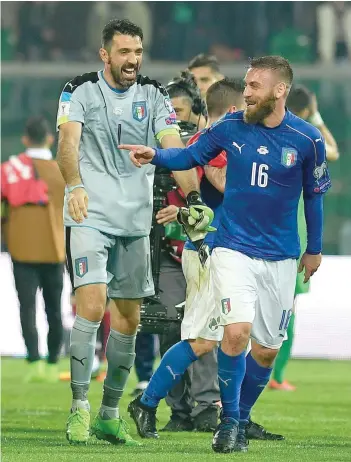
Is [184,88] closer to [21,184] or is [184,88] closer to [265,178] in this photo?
[265,178]

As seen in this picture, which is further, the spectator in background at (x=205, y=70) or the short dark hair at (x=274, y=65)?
the spectator in background at (x=205, y=70)

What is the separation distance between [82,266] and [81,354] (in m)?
0.46

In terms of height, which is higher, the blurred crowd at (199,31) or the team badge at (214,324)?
the blurred crowd at (199,31)

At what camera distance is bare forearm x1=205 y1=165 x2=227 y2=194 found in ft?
27.0

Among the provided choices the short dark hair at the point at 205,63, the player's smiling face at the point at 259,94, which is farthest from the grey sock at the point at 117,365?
the short dark hair at the point at 205,63

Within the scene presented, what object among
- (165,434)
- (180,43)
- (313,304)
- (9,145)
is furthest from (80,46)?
(165,434)

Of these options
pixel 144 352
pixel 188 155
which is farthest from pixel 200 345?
pixel 144 352

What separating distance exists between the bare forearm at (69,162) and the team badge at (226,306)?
956 mm

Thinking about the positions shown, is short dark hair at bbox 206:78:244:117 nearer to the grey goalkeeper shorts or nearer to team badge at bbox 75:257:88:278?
the grey goalkeeper shorts

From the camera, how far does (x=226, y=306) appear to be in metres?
7.55

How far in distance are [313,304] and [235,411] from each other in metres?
6.53

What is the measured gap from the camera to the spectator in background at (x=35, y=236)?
42.0ft

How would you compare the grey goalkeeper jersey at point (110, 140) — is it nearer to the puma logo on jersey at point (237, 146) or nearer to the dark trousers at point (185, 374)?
the puma logo on jersey at point (237, 146)

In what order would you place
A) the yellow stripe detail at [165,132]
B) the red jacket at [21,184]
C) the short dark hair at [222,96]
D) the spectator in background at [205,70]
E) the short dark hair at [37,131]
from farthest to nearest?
1. the short dark hair at [37,131]
2. the red jacket at [21,184]
3. the spectator in background at [205,70]
4. the short dark hair at [222,96]
5. the yellow stripe detail at [165,132]
